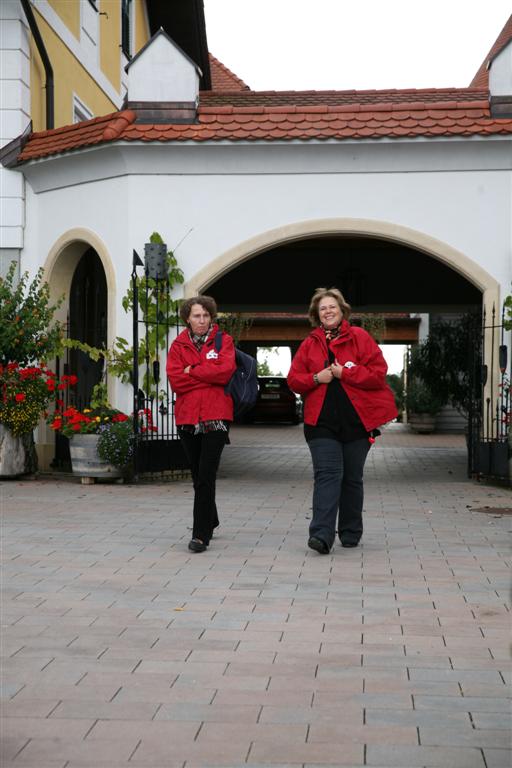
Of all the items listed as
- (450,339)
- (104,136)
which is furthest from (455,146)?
(450,339)

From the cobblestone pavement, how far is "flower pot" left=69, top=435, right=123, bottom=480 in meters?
2.45

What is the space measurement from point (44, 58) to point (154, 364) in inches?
192

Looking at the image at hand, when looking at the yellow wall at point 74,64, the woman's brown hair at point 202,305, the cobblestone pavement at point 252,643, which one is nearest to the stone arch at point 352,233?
the yellow wall at point 74,64

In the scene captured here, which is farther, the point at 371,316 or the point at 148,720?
the point at 371,316

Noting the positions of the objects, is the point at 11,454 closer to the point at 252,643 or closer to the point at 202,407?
the point at 202,407

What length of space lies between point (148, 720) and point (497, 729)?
4.05 feet

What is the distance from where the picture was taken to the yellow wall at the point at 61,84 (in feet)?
48.4

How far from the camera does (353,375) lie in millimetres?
7582

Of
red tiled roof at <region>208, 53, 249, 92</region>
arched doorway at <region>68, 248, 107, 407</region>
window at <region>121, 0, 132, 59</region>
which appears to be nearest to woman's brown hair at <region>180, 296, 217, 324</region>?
arched doorway at <region>68, 248, 107, 407</region>

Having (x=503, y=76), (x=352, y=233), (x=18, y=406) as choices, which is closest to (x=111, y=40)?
(x=352, y=233)

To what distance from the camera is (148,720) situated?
3.98m

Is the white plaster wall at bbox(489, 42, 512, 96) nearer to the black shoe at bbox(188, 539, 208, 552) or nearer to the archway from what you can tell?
the archway

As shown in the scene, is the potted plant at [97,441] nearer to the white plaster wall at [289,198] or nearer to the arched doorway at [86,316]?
the white plaster wall at [289,198]

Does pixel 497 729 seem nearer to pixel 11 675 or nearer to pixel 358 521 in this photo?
pixel 11 675
